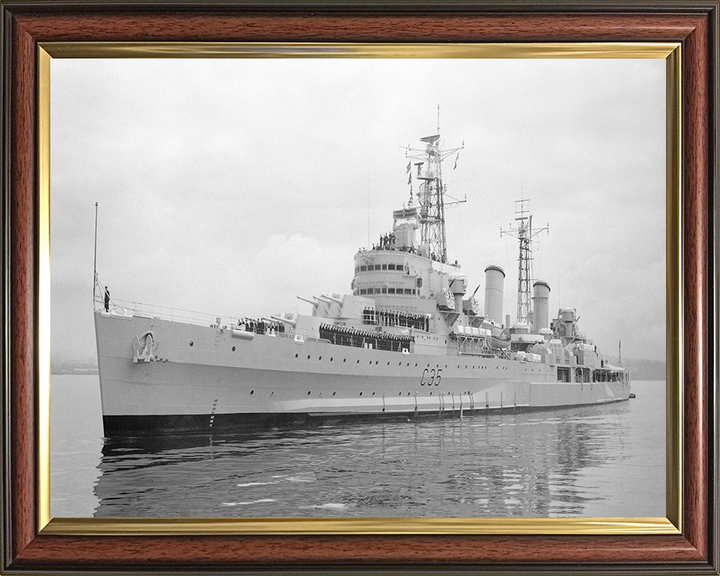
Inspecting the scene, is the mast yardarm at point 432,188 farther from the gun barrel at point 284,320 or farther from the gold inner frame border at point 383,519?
the gun barrel at point 284,320

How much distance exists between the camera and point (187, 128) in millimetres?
3902

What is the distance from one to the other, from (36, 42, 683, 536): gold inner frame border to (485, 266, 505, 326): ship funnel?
1258 mm

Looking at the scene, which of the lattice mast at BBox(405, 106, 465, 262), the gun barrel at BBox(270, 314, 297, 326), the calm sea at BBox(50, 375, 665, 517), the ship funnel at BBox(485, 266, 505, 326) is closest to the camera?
the calm sea at BBox(50, 375, 665, 517)

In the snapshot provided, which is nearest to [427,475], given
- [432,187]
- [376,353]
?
[432,187]

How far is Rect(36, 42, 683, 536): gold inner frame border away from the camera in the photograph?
3.29 meters

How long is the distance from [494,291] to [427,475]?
1.57 meters

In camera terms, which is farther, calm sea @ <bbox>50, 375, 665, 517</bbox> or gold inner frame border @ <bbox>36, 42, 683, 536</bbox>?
calm sea @ <bbox>50, 375, 665, 517</bbox>

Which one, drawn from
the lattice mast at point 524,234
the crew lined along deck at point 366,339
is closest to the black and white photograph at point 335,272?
the lattice mast at point 524,234

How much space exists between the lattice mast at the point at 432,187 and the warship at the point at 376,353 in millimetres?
15

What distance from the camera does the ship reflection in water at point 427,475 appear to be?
11.3 feet

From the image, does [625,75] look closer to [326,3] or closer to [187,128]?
[326,3]

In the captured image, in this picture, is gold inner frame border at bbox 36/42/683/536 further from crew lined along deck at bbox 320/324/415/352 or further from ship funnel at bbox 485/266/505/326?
crew lined along deck at bbox 320/324/415/352

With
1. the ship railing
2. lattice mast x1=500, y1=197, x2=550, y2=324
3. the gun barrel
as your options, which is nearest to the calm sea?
the ship railing

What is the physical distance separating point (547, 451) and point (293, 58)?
2.75m
